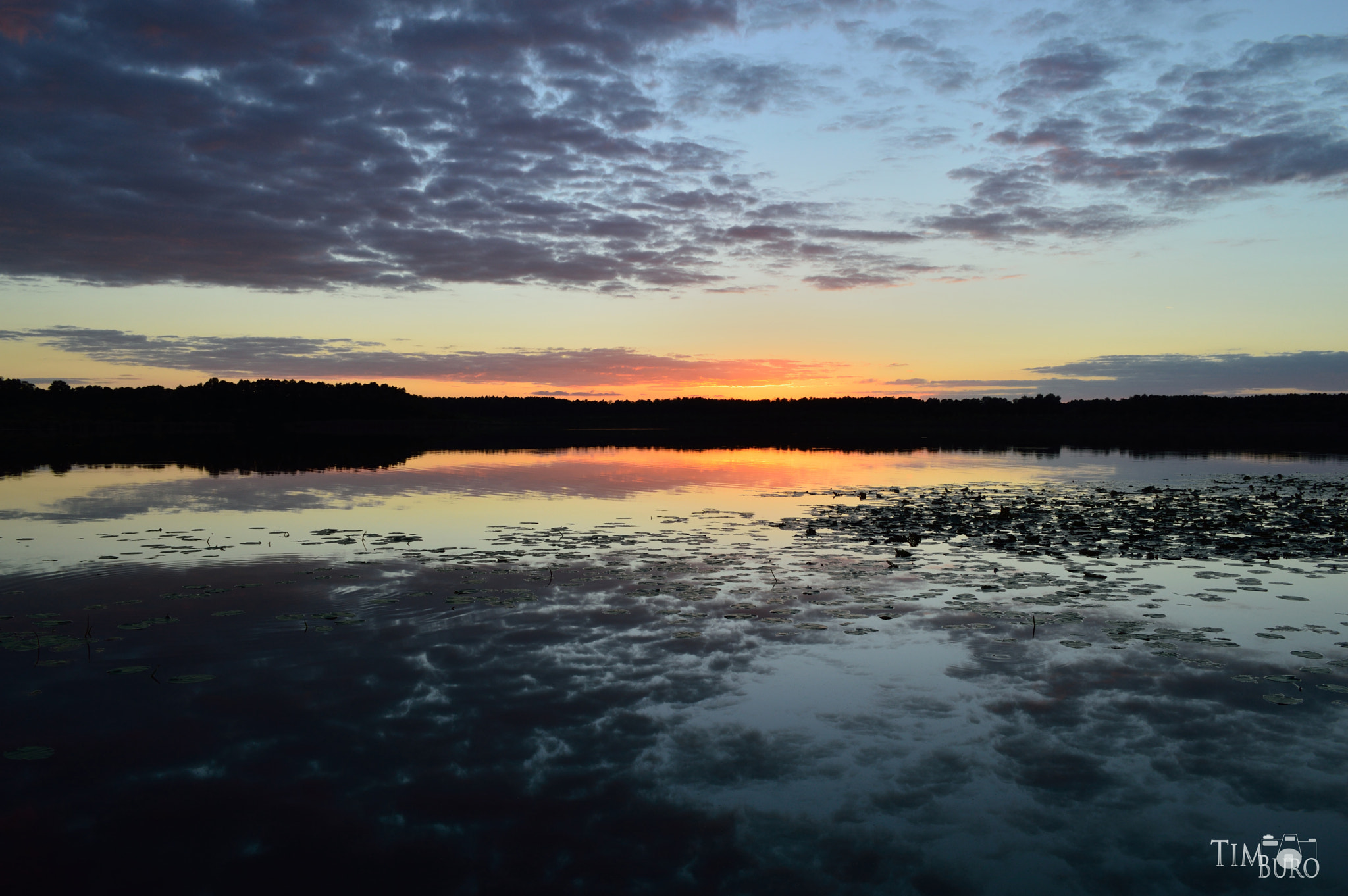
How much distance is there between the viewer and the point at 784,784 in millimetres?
6117

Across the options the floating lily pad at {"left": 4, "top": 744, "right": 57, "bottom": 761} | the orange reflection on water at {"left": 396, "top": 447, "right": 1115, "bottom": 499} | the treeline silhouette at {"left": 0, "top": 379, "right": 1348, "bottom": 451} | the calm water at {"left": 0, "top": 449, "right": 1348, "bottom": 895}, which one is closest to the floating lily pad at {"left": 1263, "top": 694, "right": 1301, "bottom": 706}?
the calm water at {"left": 0, "top": 449, "right": 1348, "bottom": 895}

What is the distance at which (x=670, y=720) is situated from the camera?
24.0 ft

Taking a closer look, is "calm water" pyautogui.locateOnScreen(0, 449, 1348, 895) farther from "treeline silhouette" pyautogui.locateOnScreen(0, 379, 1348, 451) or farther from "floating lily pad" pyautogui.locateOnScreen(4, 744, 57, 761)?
"treeline silhouette" pyautogui.locateOnScreen(0, 379, 1348, 451)

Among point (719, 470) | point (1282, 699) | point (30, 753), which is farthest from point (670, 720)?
point (719, 470)

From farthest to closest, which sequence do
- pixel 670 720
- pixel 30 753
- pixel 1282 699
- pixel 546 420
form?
pixel 546 420 < pixel 1282 699 < pixel 670 720 < pixel 30 753

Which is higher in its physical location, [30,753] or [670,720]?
[30,753]

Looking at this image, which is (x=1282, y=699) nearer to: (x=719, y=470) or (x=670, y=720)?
(x=670, y=720)

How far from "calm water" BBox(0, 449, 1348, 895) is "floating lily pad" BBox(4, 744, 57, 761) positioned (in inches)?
1.6

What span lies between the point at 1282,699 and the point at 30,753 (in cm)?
1179

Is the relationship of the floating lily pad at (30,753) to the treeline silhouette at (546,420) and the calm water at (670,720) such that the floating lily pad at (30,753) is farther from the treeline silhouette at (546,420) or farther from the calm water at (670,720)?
the treeline silhouette at (546,420)

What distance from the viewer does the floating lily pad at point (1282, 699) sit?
759 centimetres

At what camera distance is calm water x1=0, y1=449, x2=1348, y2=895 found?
517 cm

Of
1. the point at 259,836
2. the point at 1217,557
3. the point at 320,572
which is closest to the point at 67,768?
the point at 259,836

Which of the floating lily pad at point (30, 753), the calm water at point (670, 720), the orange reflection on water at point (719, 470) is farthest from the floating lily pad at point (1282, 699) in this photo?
the orange reflection on water at point (719, 470)
